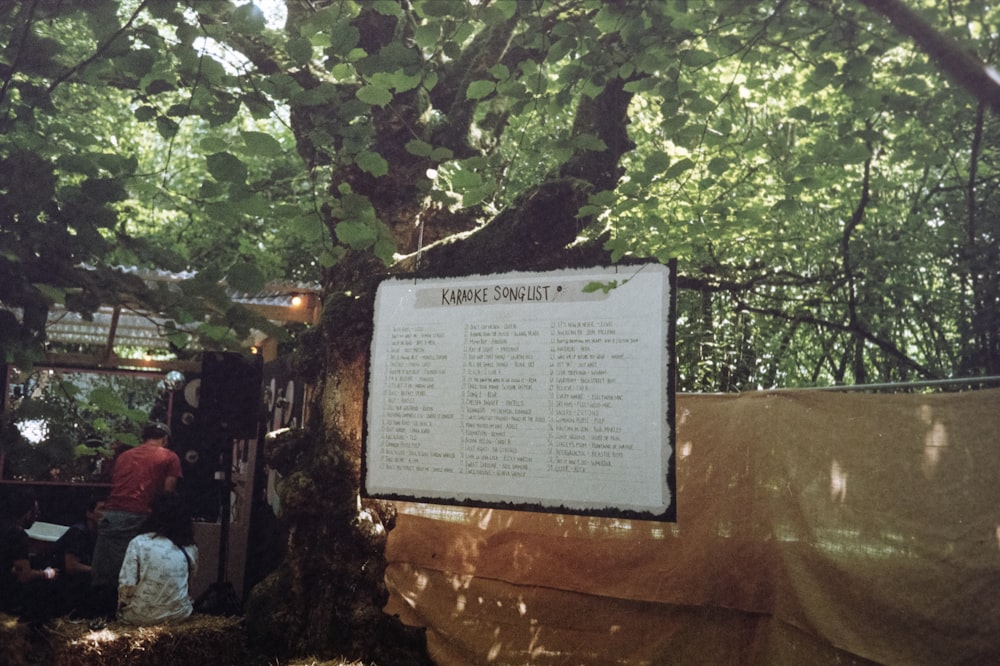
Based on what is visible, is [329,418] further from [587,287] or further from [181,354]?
[181,354]

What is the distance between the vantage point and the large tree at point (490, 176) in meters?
3.39

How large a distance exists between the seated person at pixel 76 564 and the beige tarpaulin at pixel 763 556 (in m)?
3.24

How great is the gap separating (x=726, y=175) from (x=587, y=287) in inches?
198

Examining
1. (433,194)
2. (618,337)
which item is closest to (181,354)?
(433,194)

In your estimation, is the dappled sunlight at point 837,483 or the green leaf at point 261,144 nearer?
the green leaf at point 261,144

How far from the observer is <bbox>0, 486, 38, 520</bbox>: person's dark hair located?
23.4 ft

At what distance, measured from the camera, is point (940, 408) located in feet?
15.3

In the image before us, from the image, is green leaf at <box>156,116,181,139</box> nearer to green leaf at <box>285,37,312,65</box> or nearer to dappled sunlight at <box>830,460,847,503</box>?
green leaf at <box>285,37,312,65</box>

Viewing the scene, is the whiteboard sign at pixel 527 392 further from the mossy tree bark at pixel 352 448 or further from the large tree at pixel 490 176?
the mossy tree bark at pixel 352 448

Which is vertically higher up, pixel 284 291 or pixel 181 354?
pixel 284 291

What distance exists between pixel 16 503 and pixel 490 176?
5.20 meters

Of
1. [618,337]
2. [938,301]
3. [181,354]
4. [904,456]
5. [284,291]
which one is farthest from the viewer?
[181,354]

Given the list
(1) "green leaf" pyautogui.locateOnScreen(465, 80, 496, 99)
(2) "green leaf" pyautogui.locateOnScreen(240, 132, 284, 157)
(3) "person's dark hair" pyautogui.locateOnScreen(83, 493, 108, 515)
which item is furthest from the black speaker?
(2) "green leaf" pyautogui.locateOnScreen(240, 132, 284, 157)

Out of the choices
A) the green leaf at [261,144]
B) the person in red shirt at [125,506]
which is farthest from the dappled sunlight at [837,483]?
the person in red shirt at [125,506]
